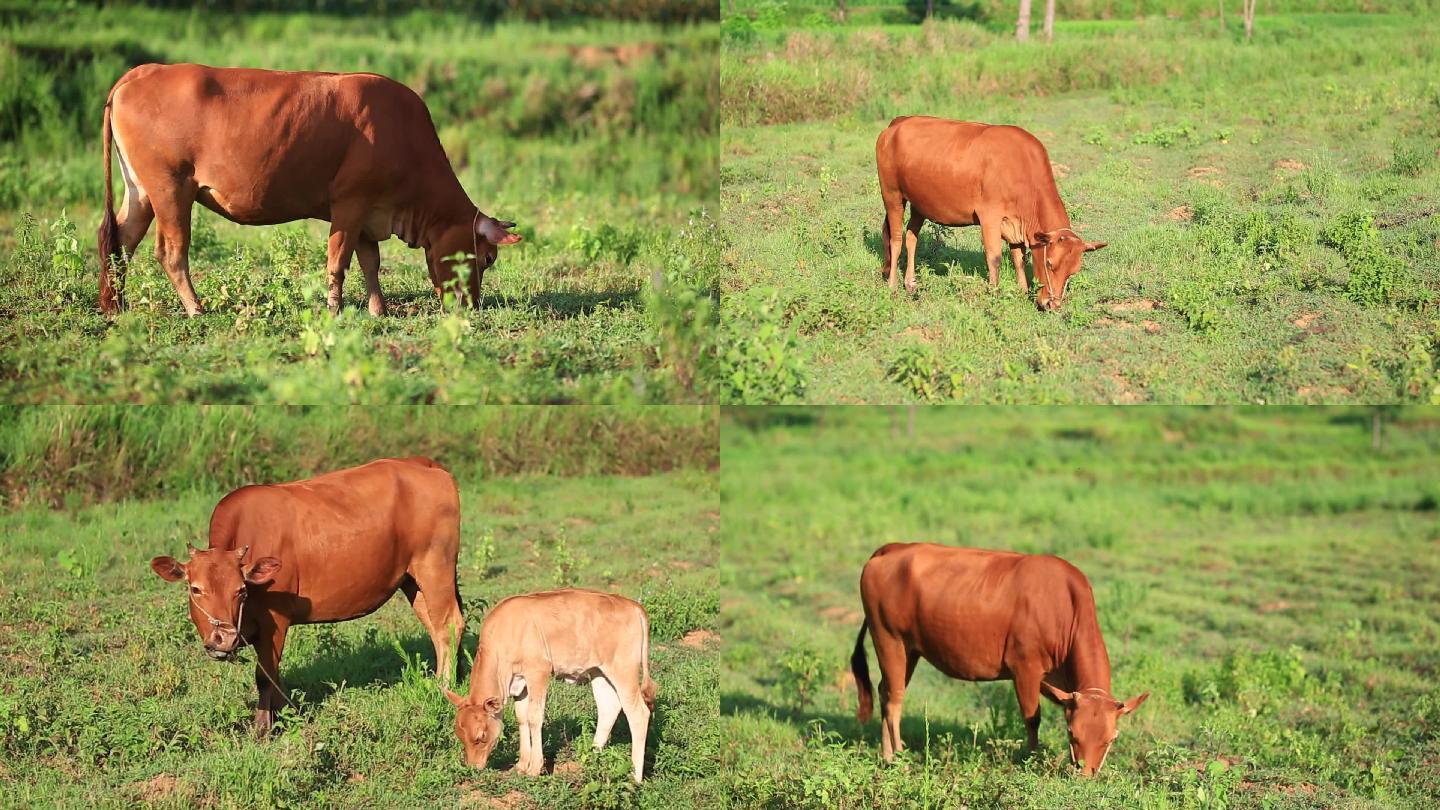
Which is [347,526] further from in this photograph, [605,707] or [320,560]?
[605,707]

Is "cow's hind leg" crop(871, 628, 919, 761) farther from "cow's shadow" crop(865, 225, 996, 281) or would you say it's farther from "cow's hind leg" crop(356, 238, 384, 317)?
"cow's hind leg" crop(356, 238, 384, 317)

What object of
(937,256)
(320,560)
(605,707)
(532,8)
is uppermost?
(532,8)

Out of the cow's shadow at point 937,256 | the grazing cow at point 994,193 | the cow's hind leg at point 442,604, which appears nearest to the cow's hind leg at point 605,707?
the cow's hind leg at point 442,604

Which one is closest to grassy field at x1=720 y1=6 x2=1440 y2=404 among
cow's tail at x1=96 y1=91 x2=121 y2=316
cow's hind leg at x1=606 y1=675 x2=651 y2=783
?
cow's hind leg at x1=606 y1=675 x2=651 y2=783

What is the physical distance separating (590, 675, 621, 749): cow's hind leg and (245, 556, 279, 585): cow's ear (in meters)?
2.03

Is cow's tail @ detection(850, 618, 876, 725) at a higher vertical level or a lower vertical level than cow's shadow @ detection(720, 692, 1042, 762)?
higher

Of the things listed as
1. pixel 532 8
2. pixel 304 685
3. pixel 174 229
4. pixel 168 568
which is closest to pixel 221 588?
pixel 168 568

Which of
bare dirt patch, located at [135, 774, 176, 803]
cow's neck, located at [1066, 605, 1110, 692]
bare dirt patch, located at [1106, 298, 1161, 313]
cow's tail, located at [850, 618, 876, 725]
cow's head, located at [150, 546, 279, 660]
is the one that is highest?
bare dirt patch, located at [1106, 298, 1161, 313]

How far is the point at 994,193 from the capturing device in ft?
41.3

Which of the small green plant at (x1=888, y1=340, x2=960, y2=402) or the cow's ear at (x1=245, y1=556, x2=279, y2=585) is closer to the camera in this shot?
the cow's ear at (x1=245, y1=556, x2=279, y2=585)

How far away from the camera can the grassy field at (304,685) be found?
27.5 ft

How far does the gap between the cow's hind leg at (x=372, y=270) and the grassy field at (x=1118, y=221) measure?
9.32ft

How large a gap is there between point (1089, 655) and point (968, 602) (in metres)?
0.88

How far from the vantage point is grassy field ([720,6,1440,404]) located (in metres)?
11.5
